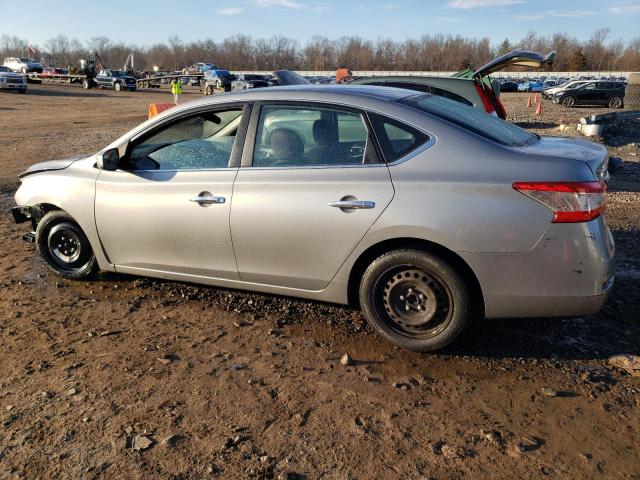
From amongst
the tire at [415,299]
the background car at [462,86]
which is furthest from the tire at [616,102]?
the tire at [415,299]

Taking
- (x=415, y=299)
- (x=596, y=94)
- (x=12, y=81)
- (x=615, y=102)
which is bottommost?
(x=415, y=299)

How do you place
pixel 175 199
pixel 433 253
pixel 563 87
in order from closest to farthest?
pixel 433 253
pixel 175 199
pixel 563 87

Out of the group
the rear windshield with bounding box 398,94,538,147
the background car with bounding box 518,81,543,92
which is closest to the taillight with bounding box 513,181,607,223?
the rear windshield with bounding box 398,94,538,147

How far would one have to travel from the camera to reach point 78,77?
51.2m

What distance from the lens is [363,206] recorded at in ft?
11.3

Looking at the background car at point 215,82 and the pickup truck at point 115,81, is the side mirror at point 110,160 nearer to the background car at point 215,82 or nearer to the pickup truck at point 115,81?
the background car at point 215,82

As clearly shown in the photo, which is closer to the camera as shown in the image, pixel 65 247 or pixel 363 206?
pixel 363 206

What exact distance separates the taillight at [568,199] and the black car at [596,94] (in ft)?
106

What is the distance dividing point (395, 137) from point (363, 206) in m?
0.51

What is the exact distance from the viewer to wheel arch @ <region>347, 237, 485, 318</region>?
3383 mm

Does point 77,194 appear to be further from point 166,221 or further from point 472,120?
point 472,120

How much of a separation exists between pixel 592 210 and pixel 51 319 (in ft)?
12.5

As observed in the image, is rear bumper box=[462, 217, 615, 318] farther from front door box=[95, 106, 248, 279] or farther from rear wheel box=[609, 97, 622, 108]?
rear wheel box=[609, 97, 622, 108]

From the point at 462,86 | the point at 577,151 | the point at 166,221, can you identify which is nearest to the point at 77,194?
the point at 166,221
